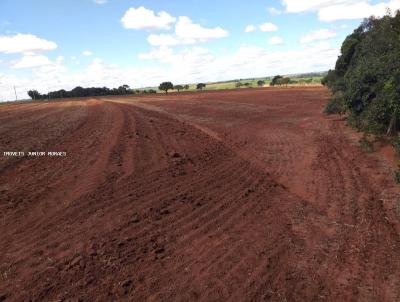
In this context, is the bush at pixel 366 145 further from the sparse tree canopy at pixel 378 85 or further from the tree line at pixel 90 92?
the tree line at pixel 90 92

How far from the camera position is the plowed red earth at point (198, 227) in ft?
15.6

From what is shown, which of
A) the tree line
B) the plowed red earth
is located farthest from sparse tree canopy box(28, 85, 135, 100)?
the plowed red earth

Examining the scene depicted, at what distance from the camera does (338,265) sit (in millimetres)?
5270

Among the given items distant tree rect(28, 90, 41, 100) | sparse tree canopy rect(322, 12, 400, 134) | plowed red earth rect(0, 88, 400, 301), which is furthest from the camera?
distant tree rect(28, 90, 41, 100)

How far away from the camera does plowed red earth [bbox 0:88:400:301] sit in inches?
188

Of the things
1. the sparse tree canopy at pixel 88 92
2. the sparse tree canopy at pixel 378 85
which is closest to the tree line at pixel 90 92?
the sparse tree canopy at pixel 88 92

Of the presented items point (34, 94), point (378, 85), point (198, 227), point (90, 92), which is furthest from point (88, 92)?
point (198, 227)

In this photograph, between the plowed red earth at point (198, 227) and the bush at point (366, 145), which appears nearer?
the plowed red earth at point (198, 227)

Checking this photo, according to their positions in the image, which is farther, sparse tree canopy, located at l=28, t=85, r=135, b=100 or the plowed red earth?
sparse tree canopy, located at l=28, t=85, r=135, b=100

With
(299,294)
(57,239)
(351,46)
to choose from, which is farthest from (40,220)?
(351,46)

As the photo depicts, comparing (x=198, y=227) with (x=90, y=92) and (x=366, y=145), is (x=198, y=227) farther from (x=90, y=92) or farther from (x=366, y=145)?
(x=90, y=92)

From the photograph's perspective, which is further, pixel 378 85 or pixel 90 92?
pixel 90 92

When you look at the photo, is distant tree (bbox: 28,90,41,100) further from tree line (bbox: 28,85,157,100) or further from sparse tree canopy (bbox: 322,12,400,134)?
sparse tree canopy (bbox: 322,12,400,134)

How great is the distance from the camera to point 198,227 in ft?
21.1
